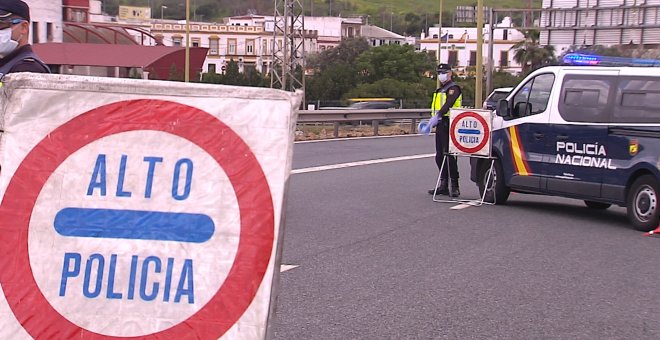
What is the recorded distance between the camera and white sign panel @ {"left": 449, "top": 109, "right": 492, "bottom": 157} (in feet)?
45.2

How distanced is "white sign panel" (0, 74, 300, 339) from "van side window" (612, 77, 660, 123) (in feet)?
29.3

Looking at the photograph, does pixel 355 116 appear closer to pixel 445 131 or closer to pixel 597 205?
pixel 445 131

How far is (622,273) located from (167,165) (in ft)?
20.6

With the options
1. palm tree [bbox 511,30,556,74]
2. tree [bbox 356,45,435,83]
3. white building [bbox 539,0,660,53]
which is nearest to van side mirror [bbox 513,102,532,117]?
white building [bbox 539,0,660,53]

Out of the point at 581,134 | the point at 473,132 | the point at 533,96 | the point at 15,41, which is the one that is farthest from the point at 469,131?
the point at 15,41

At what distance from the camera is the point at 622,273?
28.1ft

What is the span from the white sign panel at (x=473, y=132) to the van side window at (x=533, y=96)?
482mm

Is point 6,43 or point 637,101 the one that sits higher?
point 6,43

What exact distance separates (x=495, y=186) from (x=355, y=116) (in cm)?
1692

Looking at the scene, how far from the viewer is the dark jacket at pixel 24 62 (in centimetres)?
478

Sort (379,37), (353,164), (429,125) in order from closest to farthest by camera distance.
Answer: (429,125), (353,164), (379,37)

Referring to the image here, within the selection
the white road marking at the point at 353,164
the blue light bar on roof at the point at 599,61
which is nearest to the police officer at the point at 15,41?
the blue light bar on roof at the point at 599,61

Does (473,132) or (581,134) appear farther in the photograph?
(473,132)

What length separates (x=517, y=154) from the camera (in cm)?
1334
